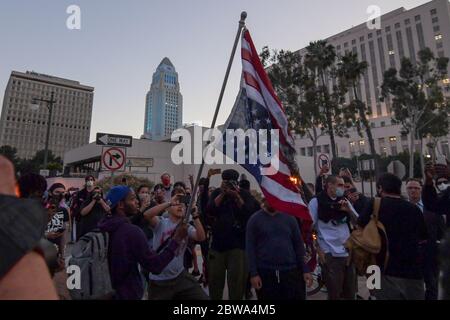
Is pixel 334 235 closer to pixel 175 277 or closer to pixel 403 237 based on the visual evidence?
pixel 403 237

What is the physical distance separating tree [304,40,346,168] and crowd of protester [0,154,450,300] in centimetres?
2268

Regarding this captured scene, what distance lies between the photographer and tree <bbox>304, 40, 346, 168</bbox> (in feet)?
87.4

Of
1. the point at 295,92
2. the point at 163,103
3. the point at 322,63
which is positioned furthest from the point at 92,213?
the point at 163,103

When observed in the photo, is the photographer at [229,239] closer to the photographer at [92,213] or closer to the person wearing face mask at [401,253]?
the person wearing face mask at [401,253]

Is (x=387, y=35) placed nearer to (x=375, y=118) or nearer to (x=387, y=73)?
(x=375, y=118)

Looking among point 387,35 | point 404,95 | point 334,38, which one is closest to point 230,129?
point 404,95

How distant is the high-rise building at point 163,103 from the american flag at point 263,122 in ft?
545

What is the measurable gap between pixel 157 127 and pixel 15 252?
7053 inches

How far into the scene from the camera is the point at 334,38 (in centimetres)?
10519

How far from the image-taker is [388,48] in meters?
90.9

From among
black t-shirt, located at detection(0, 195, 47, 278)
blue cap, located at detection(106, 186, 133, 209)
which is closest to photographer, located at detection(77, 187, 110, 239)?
blue cap, located at detection(106, 186, 133, 209)

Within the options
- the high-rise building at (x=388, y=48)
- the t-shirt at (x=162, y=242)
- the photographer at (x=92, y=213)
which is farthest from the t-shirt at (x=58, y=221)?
the high-rise building at (x=388, y=48)

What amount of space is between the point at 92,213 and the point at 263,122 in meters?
4.05

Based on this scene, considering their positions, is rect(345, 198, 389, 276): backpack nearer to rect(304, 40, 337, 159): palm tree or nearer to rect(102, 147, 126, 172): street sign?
rect(102, 147, 126, 172): street sign
